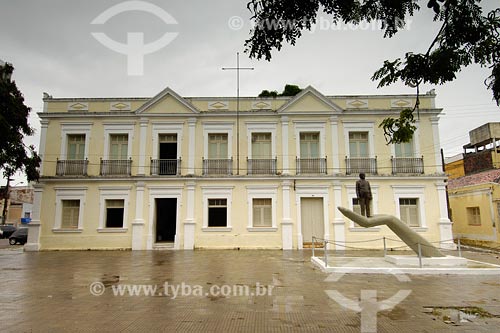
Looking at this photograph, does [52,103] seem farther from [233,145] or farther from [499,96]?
[499,96]

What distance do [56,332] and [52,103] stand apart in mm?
17186

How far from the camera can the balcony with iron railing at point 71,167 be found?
18.5 metres

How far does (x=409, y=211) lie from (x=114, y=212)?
50.2ft

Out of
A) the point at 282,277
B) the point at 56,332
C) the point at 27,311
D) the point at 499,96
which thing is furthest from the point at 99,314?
the point at 499,96

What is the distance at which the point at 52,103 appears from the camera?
63.0 ft

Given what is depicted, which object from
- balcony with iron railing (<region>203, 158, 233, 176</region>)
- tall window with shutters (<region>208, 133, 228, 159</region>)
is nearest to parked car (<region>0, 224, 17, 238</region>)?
balcony with iron railing (<region>203, 158, 233, 176</region>)

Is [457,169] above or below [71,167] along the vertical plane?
above

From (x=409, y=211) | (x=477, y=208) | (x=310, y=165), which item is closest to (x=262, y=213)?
(x=310, y=165)

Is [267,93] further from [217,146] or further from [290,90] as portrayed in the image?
[217,146]

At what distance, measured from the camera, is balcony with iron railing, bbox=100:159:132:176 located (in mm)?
18359

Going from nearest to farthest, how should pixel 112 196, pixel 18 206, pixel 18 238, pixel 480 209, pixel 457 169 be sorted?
pixel 112 196, pixel 480 209, pixel 18 238, pixel 457 169, pixel 18 206

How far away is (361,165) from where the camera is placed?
1808 cm

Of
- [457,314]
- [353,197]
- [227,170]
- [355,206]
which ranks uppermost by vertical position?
[227,170]

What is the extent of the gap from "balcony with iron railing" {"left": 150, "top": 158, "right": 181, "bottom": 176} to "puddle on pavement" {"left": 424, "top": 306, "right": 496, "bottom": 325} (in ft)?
46.0
